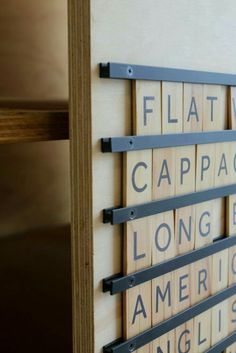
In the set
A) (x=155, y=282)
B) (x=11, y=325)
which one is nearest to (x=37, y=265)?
(x=11, y=325)

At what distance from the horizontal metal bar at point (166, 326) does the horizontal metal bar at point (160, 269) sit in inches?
2.6

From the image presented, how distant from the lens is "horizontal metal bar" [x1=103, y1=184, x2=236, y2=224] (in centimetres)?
57

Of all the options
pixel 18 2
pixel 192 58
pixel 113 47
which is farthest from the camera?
pixel 18 2

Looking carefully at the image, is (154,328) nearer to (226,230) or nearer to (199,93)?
(226,230)

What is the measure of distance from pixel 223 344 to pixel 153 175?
319 millimetres

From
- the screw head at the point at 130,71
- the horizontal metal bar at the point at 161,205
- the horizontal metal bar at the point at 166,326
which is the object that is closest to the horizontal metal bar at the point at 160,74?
the screw head at the point at 130,71

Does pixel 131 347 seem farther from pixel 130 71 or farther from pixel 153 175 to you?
pixel 130 71

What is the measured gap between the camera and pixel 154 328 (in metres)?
0.64

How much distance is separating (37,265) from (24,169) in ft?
0.54

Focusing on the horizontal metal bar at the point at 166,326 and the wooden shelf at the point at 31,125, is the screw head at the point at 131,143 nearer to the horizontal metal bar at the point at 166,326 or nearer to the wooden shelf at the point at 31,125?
the wooden shelf at the point at 31,125

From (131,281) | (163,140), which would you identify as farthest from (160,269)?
(163,140)

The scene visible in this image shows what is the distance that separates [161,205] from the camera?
0.63m

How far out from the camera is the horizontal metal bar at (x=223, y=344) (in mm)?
757

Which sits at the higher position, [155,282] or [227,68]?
[227,68]
